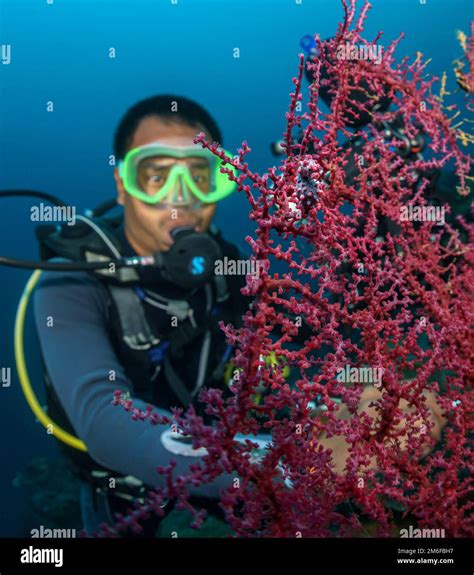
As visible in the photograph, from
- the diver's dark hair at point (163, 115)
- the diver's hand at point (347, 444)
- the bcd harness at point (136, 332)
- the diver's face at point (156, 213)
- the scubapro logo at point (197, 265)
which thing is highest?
the diver's dark hair at point (163, 115)

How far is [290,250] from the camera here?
152 centimetres

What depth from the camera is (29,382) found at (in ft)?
14.1

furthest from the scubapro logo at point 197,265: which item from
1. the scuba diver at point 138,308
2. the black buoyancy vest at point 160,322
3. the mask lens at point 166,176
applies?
the mask lens at point 166,176

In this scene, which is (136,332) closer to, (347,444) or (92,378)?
(92,378)

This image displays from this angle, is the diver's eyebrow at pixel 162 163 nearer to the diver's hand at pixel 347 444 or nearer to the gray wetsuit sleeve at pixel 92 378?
the gray wetsuit sleeve at pixel 92 378

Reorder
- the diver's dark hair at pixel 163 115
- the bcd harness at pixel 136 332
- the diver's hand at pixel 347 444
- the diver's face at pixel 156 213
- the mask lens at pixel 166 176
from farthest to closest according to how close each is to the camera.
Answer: the diver's dark hair at pixel 163 115, the mask lens at pixel 166 176, the diver's face at pixel 156 213, the bcd harness at pixel 136 332, the diver's hand at pixel 347 444

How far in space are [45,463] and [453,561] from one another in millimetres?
10281

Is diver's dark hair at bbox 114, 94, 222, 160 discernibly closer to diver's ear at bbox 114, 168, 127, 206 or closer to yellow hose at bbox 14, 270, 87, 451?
diver's ear at bbox 114, 168, 127, 206

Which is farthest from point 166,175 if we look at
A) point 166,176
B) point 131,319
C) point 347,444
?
point 347,444

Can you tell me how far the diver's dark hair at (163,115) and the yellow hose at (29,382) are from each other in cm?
159

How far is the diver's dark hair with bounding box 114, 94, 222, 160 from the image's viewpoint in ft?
15.9

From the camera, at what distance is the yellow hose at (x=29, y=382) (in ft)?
12.5

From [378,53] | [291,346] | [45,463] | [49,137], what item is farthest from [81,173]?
[378,53]

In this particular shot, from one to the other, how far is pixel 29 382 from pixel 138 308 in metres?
1.19
